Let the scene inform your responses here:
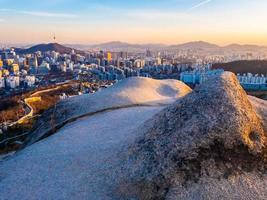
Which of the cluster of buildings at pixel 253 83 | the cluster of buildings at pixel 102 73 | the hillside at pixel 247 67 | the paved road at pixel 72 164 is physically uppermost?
the paved road at pixel 72 164

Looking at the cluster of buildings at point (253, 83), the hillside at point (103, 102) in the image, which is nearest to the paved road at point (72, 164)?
the hillside at point (103, 102)

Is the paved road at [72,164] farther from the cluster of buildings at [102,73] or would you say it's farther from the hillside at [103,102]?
the cluster of buildings at [102,73]

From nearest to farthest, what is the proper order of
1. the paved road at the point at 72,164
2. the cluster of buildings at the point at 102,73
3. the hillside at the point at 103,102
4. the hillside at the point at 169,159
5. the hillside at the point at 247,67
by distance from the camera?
the hillside at the point at 169,159
the paved road at the point at 72,164
the hillside at the point at 103,102
the cluster of buildings at the point at 102,73
the hillside at the point at 247,67

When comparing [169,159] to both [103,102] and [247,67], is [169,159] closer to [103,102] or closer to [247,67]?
[103,102]

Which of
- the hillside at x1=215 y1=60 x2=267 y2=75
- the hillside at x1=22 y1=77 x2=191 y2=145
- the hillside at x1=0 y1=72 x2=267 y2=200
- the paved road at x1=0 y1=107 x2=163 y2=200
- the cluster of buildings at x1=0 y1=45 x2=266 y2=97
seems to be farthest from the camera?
the hillside at x1=215 y1=60 x2=267 y2=75

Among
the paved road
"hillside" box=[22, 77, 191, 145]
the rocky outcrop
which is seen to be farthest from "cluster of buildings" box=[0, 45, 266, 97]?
the rocky outcrop

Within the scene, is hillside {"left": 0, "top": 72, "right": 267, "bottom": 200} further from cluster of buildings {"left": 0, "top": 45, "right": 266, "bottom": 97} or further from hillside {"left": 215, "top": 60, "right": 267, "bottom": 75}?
hillside {"left": 215, "top": 60, "right": 267, "bottom": 75}

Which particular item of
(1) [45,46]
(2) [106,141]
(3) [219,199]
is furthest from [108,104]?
(1) [45,46]

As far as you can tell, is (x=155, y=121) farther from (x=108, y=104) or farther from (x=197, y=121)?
(x=108, y=104)
